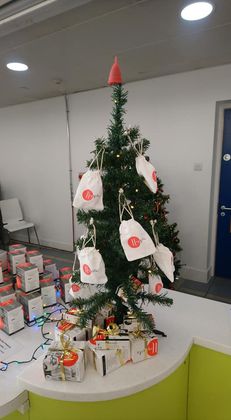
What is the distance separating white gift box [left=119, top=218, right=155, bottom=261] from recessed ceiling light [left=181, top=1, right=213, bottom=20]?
164 cm

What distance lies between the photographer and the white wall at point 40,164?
449cm

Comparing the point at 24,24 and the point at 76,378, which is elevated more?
the point at 24,24

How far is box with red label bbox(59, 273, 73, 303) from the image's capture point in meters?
1.53

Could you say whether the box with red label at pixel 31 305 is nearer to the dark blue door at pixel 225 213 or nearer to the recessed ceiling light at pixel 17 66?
the recessed ceiling light at pixel 17 66

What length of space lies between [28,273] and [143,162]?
891mm

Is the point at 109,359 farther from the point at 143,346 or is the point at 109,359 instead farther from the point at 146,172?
the point at 146,172

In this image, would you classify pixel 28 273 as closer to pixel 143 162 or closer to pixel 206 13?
pixel 143 162

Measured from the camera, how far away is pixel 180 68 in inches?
120

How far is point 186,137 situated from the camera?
330cm

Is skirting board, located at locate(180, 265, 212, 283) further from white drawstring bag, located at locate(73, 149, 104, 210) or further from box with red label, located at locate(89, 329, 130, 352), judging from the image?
white drawstring bag, located at locate(73, 149, 104, 210)

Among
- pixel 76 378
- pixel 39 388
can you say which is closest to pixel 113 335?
pixel 76 378

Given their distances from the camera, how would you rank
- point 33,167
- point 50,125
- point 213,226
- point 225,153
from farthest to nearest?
point 33,167
point 50,125
point 213,226
point 225,153

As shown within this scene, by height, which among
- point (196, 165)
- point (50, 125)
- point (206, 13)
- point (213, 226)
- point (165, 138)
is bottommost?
point (213, 226)

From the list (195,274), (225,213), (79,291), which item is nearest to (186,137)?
(225,213)
